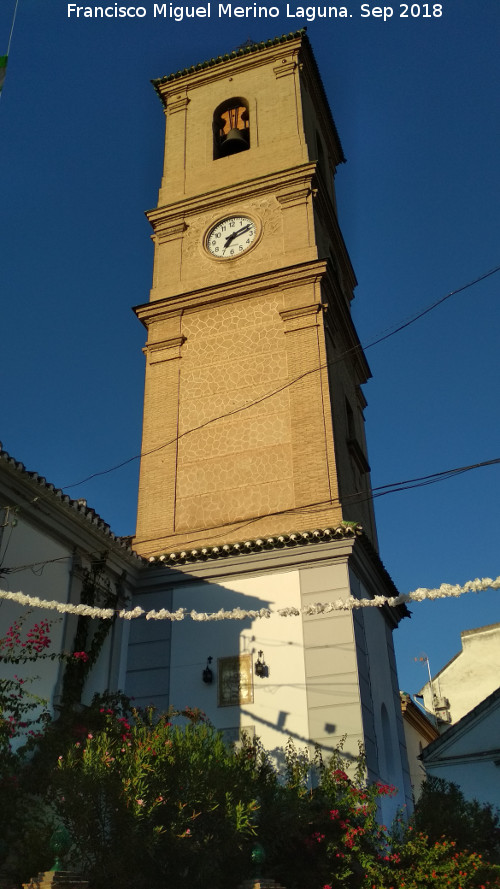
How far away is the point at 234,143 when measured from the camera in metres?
22.6

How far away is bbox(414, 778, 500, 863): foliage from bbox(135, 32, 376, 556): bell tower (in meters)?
5.15

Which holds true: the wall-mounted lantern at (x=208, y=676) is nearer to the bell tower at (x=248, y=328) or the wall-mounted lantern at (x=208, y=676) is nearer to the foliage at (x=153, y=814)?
the bell tower at (x=248, y=328)

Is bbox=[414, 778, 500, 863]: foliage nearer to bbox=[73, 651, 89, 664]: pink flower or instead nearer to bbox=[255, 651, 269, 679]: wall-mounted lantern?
bbox=[255, 651, 269, 679]: wall-mounted lantern

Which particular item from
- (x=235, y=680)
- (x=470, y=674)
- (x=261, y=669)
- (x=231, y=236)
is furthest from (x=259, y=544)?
(x=470, y=674)

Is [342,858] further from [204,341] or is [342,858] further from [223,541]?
[204,341]

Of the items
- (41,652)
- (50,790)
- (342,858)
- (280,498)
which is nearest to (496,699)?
(280,498)

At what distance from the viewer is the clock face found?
20156 millimetres

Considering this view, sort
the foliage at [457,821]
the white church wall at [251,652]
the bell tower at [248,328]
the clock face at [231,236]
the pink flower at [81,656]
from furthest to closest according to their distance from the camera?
the clock face at [231,236]
the bell tower at [248,328]
the white church wall at [251,652]
the pink flower at [81,656]
the foliage at [457,821]

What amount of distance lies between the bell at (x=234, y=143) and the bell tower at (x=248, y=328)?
0.06 m

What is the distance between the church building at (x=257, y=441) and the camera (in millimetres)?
13648

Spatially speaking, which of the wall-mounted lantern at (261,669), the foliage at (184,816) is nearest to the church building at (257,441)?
the wall-mounted lantern at (261,669)

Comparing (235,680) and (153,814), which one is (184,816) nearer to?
(153,814)

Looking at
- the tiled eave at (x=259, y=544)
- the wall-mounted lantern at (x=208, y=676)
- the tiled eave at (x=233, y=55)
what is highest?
the tiled eave at (x=233, y=55)

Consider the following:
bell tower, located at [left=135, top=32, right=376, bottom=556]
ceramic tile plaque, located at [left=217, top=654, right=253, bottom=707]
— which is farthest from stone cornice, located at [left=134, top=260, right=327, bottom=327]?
ceramic tile plaque, located at [left=217, top=654, right=253, bottom=707]
